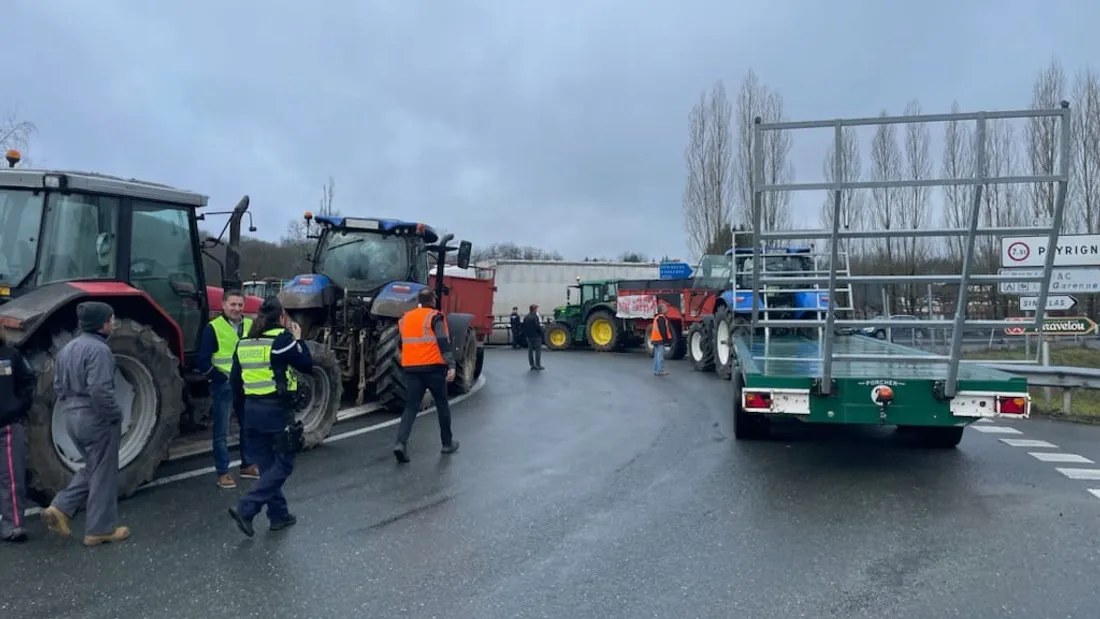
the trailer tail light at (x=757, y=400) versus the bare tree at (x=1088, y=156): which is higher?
the bare tree at (x=1088, y=156)

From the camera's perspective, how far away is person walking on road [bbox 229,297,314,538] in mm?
5082

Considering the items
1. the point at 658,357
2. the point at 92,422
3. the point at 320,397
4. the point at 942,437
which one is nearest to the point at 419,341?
Result: the point at 320,397

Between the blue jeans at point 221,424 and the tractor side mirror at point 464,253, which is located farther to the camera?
the tractor side mirror at point 464,253

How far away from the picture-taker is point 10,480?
15.9 ft

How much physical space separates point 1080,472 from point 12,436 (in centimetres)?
851

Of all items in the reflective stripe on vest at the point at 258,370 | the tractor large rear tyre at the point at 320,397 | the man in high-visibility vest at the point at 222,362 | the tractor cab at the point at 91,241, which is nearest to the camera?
the reflective stripe on vest at the point at 258,370

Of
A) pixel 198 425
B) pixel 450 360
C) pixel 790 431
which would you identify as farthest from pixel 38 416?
pixel 790 431

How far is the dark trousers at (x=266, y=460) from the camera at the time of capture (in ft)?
16.6

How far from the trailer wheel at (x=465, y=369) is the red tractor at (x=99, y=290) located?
528cm

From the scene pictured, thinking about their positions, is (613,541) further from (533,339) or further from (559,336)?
(559,336)

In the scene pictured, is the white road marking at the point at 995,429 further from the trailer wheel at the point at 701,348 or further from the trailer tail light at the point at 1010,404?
the trailer wheel at the point at 701,348

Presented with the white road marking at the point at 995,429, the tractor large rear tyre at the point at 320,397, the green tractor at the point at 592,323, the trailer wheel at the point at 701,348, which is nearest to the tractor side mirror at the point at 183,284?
the tractor large rear tyre at the point at 320,397

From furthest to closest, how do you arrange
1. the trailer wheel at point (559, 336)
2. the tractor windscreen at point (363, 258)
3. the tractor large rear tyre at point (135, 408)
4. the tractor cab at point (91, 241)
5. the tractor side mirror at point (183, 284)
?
the trailer wheel at point (559, 336) → the tractor windscreen at point (363, 258) → the tractor side mirror at point (183, 284) → the tractor cab at point (91, 241) → the tractor large rear tyre at point (135, 408)

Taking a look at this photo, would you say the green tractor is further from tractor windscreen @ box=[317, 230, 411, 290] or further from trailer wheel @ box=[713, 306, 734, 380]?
tractor windscreen @ box=[317, 230, 411, 290]
